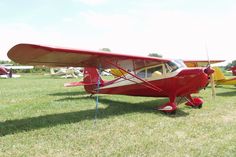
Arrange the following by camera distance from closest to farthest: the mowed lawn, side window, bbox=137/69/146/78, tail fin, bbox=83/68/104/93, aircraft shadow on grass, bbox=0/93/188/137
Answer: the mowed lawn → aircraft shadow on grass, bbox=0/93/188/137 → side window, bbox=137/69/146/78 → tail fin, bbox=83/68/104/93

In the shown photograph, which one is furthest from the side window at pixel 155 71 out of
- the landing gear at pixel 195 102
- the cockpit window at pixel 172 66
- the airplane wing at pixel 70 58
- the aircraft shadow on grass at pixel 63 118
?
the landing gear at pixel 195 102

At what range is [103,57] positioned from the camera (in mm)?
8148

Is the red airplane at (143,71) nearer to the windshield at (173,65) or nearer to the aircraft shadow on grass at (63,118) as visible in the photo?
the windshield at (173,65)

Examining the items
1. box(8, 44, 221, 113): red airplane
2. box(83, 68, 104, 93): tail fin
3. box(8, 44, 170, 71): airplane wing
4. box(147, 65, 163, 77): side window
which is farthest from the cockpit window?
box(83, 68, 104, 93): tail fin

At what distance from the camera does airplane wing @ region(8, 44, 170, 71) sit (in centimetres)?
613

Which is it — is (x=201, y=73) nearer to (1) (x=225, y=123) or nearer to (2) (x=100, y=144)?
(1) (x=225, y=123)

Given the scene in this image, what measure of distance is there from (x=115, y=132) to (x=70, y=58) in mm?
2898

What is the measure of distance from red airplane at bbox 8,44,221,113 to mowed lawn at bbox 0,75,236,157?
0.74 metres

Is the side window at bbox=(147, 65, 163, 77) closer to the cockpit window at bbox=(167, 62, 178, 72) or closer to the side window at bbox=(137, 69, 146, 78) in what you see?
the side window at bbox=(137, 69, 146, 78)

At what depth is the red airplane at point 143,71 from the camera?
752 centimetres

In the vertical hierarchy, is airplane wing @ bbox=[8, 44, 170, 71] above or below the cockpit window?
above

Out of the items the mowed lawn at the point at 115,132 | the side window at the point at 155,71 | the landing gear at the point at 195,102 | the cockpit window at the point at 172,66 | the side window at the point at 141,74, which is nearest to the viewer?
the mowed lawn at the point at 115,132

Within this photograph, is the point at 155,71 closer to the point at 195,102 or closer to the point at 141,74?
the point at 141,74

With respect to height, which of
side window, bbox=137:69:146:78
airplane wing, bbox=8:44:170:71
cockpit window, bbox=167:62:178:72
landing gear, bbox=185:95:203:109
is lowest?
landing gear, bbox=185:95:203:109
